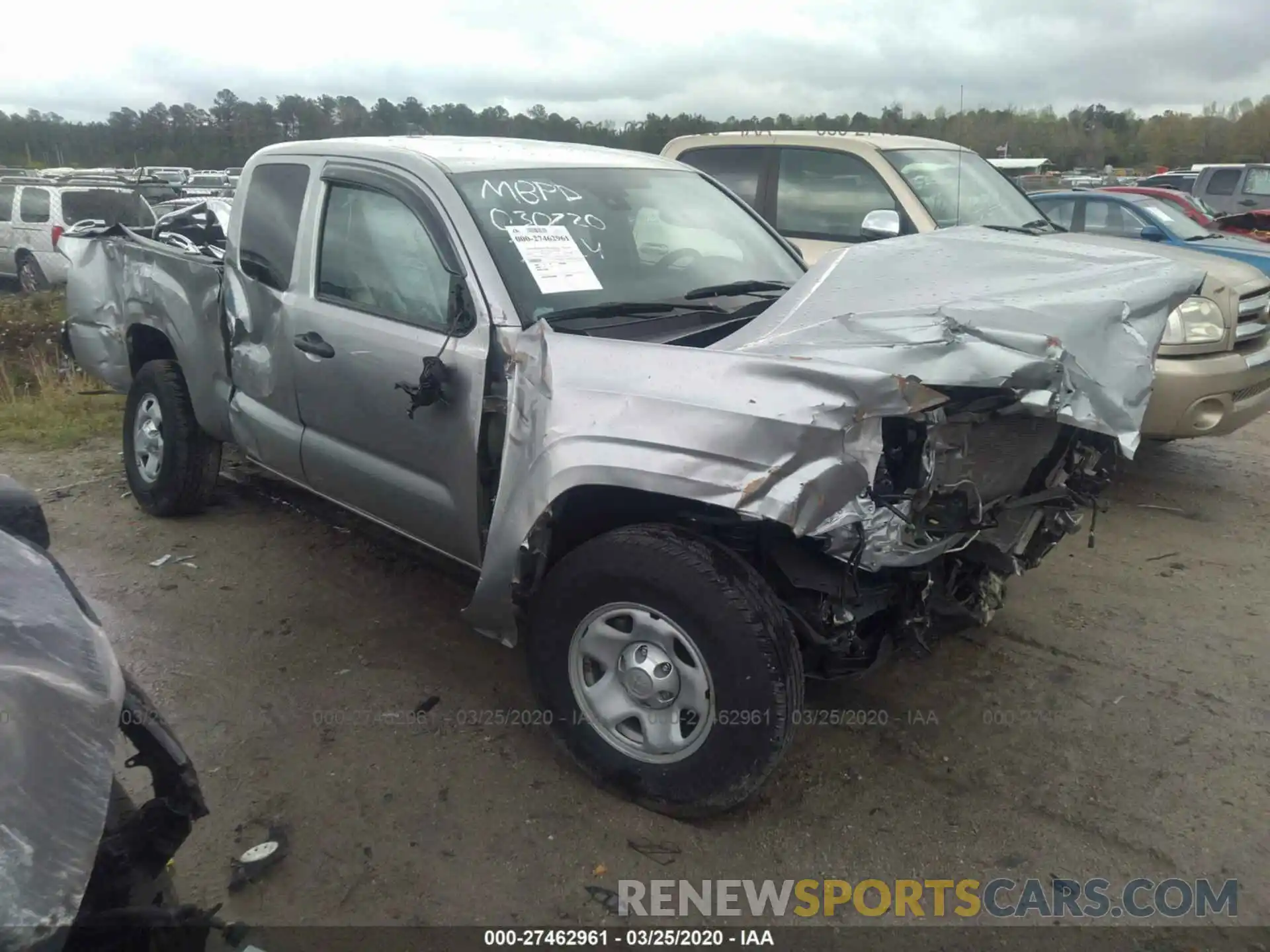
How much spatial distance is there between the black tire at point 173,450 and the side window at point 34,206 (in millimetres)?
11783

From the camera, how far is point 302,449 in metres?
4.02

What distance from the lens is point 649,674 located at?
111 inches

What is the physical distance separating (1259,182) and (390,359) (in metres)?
17.6

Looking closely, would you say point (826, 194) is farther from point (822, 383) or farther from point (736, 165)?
point (822, 383)

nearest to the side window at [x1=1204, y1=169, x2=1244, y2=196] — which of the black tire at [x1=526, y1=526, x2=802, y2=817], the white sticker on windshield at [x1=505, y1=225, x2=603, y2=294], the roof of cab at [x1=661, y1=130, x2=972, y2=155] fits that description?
the roof of cab at [x1=661, y1=130, x2=972, y2=155]

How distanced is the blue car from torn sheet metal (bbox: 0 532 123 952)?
7831 millimetres

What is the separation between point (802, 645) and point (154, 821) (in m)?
1.78

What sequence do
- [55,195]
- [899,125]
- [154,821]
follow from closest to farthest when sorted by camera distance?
[154,821]
[899,125]
[55,195]

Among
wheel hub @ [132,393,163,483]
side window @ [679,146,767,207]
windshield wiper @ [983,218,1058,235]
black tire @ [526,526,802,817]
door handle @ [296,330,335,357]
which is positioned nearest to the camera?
black tire @ [526,526,802,817]

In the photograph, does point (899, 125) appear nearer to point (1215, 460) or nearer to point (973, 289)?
point (1215, 460)

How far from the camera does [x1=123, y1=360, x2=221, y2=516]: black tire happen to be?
4957mm

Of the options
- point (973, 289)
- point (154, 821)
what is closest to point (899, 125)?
point (973, 289)

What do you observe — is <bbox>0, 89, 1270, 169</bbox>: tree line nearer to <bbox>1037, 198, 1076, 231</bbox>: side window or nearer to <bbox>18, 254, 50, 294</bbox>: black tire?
<bbox>1037, 198, 1076, 231</bbox>: side window

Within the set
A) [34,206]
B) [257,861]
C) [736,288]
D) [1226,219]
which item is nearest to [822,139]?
[736,288]
